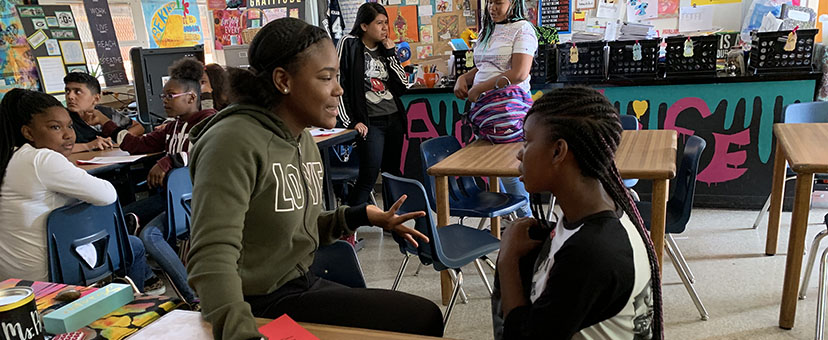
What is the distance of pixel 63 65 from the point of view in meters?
4.12

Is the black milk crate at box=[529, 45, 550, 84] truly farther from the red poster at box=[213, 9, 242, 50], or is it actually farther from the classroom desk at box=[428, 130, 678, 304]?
the red poster at box=[213, 9, 242, 50]

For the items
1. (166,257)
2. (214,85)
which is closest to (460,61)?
(214,85)

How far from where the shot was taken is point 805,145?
85.1 inches

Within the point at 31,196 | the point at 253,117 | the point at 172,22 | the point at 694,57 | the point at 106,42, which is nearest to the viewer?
the point at 253,117

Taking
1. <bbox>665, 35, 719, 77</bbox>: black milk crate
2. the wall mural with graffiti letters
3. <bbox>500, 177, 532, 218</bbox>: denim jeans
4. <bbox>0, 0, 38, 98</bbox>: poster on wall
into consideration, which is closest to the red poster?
<bbox>0, 0, 38, 98</bbox>: poster on wall

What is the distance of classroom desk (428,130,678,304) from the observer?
191cm

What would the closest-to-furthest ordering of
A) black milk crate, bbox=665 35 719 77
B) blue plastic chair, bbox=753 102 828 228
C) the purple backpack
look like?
the purple backpack
blue plastic chair, bbox=753 102 828 228
black milk crate, bbox=665 35 719 77

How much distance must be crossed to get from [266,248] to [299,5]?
3.12 m

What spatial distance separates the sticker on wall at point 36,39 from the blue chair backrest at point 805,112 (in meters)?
4.94

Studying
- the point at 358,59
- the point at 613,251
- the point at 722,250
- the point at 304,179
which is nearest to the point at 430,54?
the point at 358,59

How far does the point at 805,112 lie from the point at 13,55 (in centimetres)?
511

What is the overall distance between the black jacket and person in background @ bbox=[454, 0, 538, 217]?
70 cm

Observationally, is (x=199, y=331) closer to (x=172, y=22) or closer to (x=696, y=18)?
(x=696, y=18)

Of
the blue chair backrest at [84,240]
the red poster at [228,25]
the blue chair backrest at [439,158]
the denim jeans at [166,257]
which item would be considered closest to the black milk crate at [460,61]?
the blue chair backrest at [439,158]
